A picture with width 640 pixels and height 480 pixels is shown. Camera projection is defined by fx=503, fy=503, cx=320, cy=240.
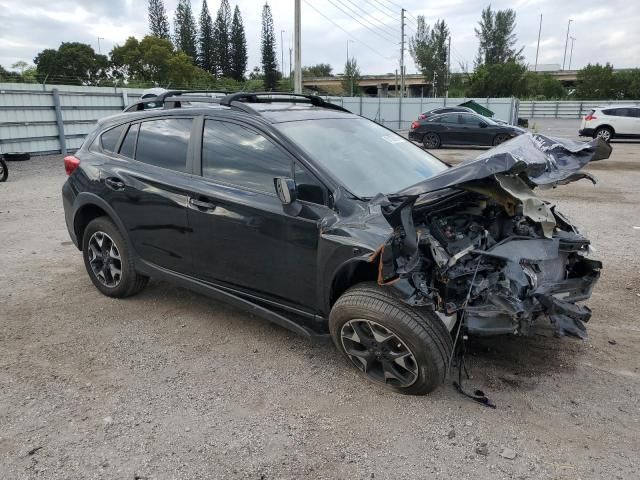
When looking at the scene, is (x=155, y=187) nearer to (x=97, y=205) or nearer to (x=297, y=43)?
(x=97, y=205)

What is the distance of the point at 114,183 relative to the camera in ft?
13.8

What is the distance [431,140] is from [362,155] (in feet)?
54.2

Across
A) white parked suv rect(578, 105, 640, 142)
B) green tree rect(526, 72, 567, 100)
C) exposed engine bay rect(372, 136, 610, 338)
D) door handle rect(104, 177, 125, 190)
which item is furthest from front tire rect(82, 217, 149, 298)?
green tree rect(526, 72, 567, 100)

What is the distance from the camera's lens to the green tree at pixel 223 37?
82.4 metres

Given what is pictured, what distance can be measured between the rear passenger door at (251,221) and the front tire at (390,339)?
12.5 inches

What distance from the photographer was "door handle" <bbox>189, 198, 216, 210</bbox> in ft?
11.8

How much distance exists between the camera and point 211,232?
3.63 metres

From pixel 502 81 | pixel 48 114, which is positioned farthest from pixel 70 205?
pixel 502 81

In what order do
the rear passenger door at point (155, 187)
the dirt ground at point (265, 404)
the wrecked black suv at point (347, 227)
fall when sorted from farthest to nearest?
the rear passenger door at point (155, 187)
the wrecked black suv at point (347, 227)
the dirt ground at point (265, 404)

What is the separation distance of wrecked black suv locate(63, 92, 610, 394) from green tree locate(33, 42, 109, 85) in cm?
6916

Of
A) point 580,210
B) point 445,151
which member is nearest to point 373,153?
point 580,210

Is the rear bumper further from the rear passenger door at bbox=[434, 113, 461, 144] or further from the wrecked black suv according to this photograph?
the rear passenger door at bbox=[434, 113, 461, 144]

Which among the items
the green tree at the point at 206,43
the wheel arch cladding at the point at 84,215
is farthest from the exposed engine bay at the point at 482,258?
the green tree at the point at 206,43

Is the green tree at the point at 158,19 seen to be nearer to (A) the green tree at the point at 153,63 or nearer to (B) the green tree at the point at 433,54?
(A) the green tree at the point at 153,63
